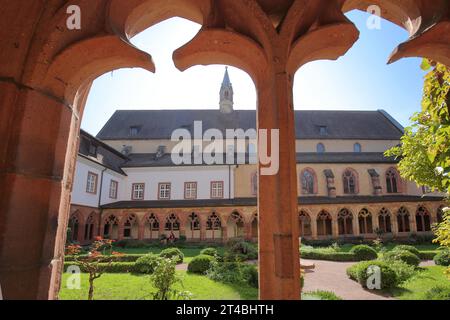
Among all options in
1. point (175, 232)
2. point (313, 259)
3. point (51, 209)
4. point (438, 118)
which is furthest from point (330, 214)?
point (51, 209)

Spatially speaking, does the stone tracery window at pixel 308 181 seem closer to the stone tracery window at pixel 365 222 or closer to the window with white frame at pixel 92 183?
the stone tracery window at pixel 365 222

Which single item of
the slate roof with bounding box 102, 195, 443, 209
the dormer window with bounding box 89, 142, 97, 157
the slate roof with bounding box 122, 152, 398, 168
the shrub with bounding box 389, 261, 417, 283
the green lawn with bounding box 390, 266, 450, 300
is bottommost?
the green lawn with bounding box 390, 266, 450, 300

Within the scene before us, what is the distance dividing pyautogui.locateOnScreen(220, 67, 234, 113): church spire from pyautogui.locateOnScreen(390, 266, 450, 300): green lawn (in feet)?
87.1

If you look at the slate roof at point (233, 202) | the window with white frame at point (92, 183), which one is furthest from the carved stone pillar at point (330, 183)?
→ the window with white frame at point (92, 183)

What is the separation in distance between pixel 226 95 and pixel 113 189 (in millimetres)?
18821

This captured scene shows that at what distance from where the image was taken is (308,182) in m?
26.5

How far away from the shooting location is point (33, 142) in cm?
133

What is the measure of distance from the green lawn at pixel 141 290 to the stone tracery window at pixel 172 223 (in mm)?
13323

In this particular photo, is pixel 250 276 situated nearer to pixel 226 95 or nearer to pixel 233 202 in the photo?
pixel 233 202

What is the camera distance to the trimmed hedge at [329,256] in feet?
49.1

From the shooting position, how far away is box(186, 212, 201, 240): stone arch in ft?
76.2

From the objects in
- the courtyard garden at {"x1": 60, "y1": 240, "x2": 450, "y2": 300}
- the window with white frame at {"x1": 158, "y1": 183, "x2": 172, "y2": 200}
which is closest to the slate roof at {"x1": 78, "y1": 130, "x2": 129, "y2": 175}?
the window with white frame at {"x1": 158, "y1": 183, "x2": 172, "y2": 200}

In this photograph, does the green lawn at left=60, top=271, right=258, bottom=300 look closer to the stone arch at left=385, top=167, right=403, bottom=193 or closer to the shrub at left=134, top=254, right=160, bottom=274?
the shrub at left=134, top=254, right=160, bottom=274

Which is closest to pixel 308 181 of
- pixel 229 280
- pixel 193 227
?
pixel 193 227
